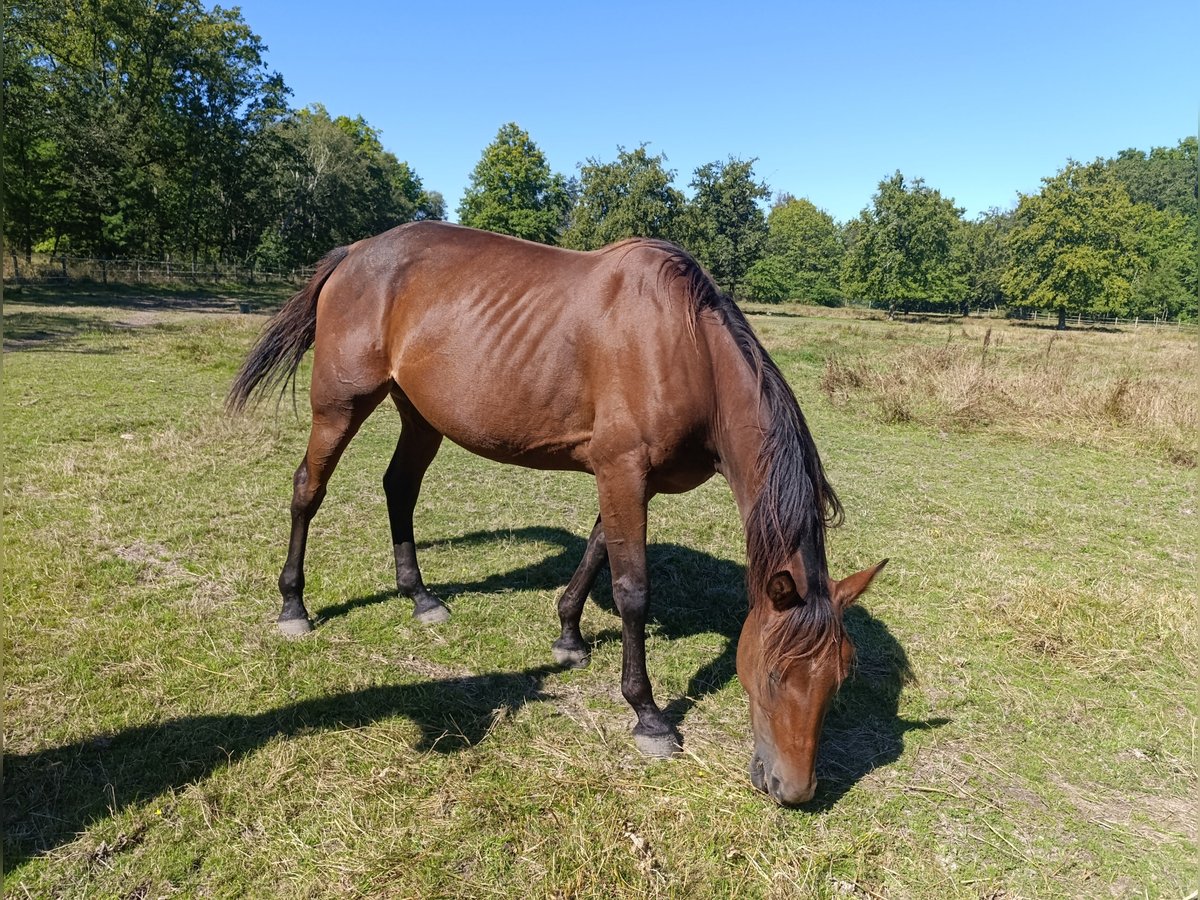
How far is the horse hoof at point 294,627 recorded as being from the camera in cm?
418

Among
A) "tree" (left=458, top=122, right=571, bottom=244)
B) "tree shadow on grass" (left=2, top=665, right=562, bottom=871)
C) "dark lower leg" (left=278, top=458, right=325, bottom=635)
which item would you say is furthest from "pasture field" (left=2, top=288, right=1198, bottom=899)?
"tree" (left=458, top=122, right=571, bottom=244)

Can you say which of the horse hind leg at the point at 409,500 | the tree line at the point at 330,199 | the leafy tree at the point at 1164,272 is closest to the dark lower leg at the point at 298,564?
the horse hind leg at the point at 409,500

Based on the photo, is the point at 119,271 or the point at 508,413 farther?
the point at 119,271

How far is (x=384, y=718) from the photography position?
343 cm

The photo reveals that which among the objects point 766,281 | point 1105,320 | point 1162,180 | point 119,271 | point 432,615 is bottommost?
point 432,615

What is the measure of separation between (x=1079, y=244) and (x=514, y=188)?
3874 centimetres

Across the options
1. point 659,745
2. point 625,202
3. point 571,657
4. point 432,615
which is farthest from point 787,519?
point 625,202

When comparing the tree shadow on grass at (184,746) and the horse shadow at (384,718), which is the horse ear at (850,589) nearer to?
the horse shadow at (384,718)

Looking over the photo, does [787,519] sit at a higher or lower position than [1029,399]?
lower

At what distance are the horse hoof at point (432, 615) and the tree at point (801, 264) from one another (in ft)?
158

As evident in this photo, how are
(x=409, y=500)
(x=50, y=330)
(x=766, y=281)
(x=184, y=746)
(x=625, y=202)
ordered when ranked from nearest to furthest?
(x=184, y=746) → (x=409, y=500) → (x=50, y=330) → (x=625, y=202) → (x=766, y=281)

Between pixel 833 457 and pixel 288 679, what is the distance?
24.0 feet

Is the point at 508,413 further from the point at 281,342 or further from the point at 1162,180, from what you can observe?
the point at 1162,180

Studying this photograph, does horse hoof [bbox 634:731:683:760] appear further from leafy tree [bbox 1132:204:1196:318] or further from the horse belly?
leafy tree [bbox 1132:204:1196:318]
